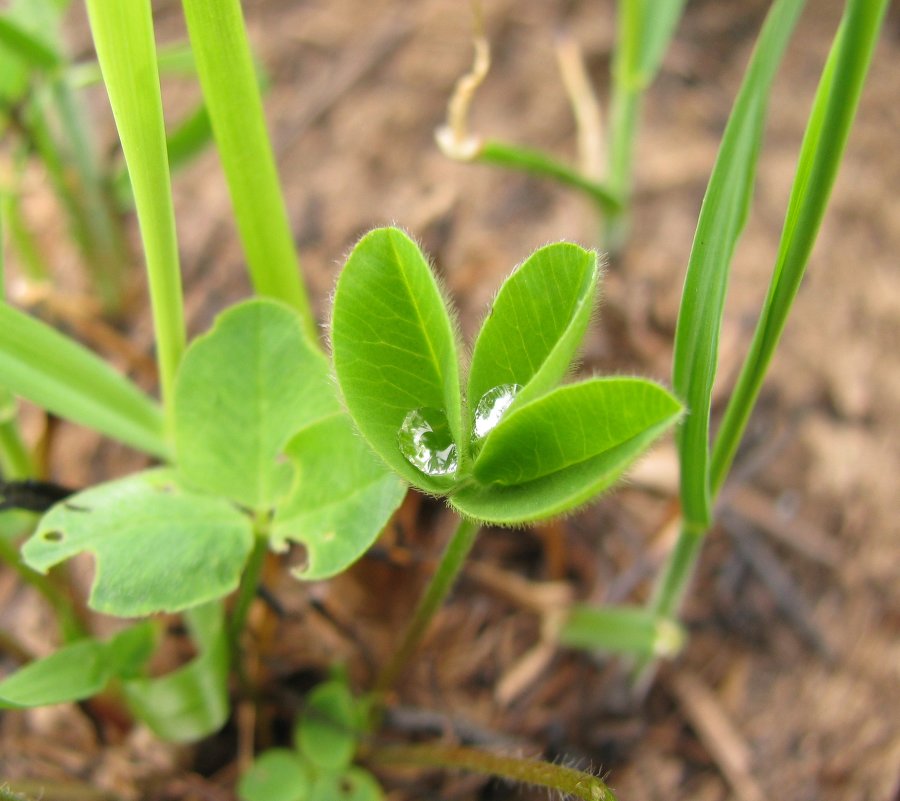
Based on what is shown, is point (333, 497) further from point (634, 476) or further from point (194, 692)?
point (634, 476)

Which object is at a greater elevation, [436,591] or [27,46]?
[27,46]

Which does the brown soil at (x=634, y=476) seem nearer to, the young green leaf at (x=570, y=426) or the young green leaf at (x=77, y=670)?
the young green leaf at (x=77, y=670)

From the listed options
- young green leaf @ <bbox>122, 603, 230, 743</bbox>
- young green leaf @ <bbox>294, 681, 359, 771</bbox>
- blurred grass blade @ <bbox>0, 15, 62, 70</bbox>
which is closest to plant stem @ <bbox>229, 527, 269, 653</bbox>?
young green leaf @ <bbox>122, 603, 230, 743</bbox>

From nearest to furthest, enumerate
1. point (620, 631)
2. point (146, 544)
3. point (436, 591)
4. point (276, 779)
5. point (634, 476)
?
point (146, 544), point (436, 591), point (276, 779), point (620, 631), point (634, 476)

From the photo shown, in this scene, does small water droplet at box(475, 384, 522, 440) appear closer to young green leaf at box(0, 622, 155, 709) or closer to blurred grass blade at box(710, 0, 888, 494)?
blurred grass blade at box(710, 0, 888, 494)

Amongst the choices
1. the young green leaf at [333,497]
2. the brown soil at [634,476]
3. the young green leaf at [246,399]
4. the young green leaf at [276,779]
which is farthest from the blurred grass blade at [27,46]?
the young green leaf at [276,779]

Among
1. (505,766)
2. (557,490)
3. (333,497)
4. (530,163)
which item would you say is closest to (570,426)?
(557,490)

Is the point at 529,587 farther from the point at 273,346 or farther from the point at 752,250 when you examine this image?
the point at 752,250
